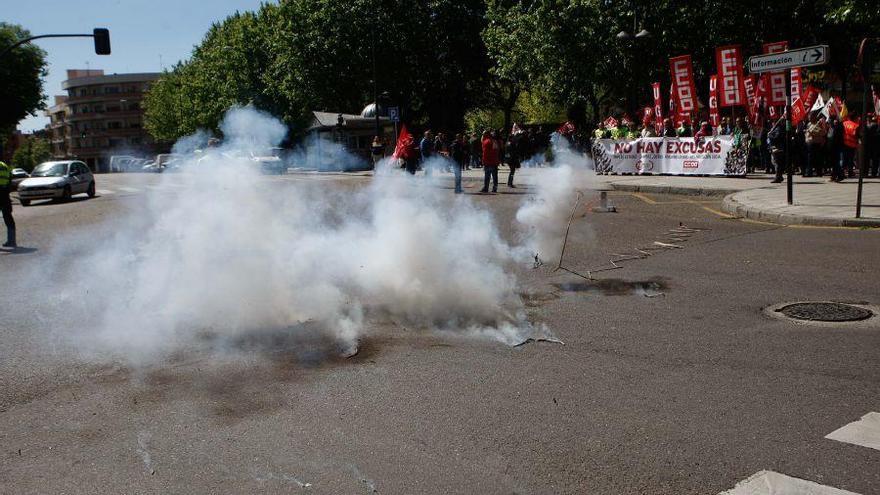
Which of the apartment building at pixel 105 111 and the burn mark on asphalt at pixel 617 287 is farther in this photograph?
the apartment building at pixel 105 111

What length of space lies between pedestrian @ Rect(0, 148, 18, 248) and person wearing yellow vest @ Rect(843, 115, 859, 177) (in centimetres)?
1908

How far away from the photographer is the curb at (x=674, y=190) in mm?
17250

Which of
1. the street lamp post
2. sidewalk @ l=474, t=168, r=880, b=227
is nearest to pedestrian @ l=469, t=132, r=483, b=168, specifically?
the street lamp post

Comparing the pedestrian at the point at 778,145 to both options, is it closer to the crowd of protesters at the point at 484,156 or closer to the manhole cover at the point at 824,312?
the crowd of protesters at the point at 484,156

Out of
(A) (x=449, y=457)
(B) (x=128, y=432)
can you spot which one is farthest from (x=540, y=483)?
(B) (x=128, y=432)

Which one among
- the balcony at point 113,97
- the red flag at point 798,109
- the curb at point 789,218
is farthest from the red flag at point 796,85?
the balcony at point 113,97

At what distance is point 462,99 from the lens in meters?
50.1

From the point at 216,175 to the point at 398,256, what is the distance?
270 cm

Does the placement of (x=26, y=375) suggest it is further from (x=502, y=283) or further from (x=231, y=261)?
(x=502, y=283)

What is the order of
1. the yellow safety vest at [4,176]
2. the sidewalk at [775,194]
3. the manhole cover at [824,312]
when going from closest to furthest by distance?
the manhole cover at [824,312] < the sidewalk at [775,194] < the yellow safety vest at [4,176]

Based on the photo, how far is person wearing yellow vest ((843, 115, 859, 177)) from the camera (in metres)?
18.6

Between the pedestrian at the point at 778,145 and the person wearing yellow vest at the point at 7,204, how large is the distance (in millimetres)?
17097

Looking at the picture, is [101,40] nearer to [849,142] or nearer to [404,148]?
[404,148]

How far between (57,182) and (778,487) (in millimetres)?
25636
